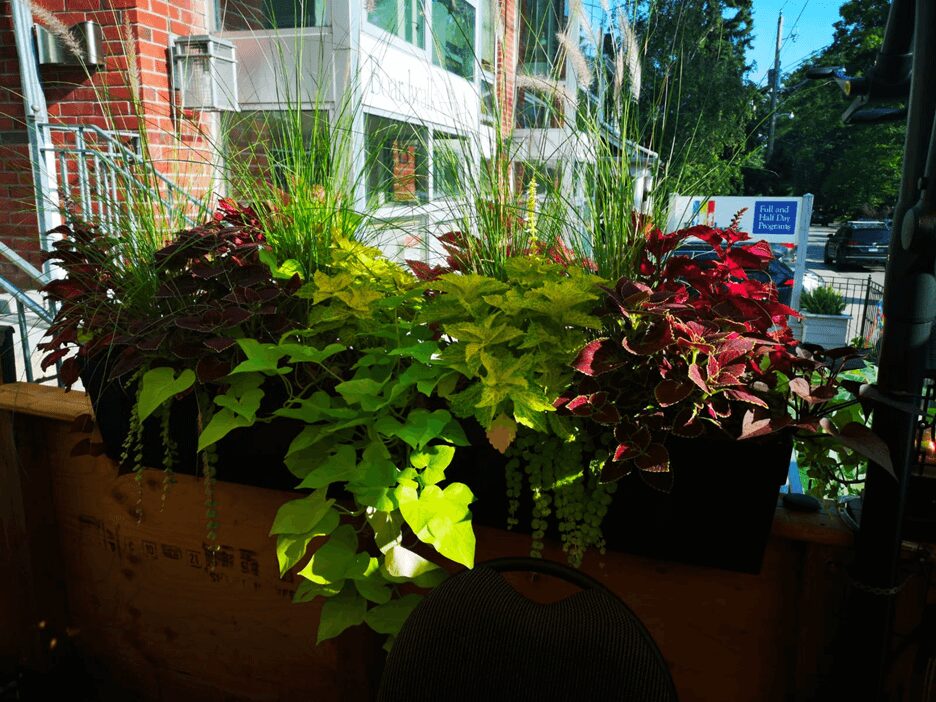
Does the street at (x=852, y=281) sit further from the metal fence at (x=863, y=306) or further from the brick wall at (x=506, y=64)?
the brick wall at (x=506, y=64)

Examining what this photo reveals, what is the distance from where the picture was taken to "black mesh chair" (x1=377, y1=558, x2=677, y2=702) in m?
0.82

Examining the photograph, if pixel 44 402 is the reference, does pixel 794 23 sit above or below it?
above

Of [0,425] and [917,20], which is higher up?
[917,20]

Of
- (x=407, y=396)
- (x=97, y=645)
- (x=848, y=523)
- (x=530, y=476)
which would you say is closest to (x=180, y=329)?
(x=407, y=396)

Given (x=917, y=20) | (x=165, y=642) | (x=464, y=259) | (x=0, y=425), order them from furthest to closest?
1. (x=0, y=425)
2. (x=165, y=642)
3. (x=464, y=259)
4. (x=917, y=20)

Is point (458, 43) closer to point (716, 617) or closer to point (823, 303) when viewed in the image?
point (716, 617)

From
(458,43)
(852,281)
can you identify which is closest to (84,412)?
(458,43)

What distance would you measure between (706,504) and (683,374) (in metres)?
0.18

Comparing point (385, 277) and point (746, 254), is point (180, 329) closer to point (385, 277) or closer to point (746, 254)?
point (385, 277)

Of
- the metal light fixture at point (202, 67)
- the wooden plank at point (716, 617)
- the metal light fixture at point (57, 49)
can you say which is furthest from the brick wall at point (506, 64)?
the metal light fixture at point (57, 49)

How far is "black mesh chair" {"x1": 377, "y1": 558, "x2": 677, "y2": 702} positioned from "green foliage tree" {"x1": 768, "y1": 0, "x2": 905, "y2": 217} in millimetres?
987

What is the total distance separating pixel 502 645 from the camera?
0.85m

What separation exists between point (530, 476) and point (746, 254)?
18.6 inches

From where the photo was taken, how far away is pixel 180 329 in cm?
117
